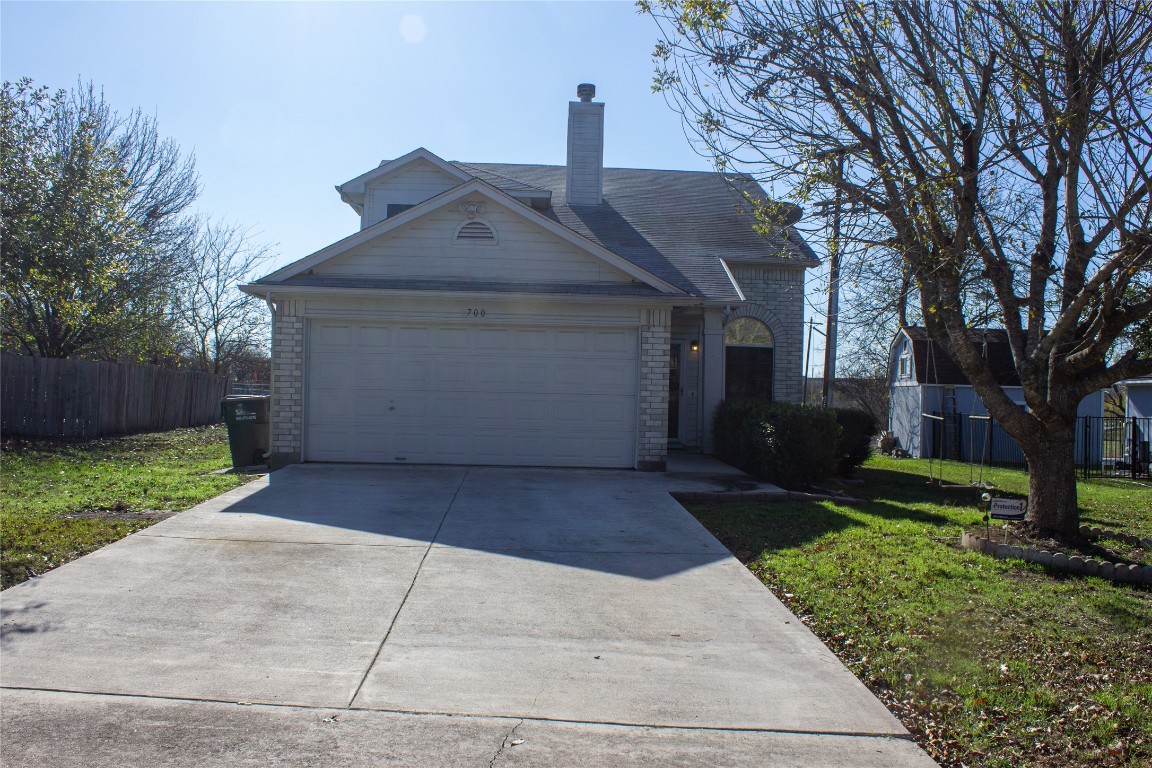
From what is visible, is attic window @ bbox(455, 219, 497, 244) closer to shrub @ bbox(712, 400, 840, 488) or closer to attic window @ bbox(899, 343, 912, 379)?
shrub @ bbox(712, 400, 840, 488)

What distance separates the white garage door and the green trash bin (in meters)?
1.03

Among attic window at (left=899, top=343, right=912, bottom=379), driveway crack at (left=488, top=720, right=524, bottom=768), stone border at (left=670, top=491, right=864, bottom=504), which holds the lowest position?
driveway crack at (left=488, top=720, right=524, bottom=768)

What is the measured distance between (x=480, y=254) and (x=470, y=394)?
217cm

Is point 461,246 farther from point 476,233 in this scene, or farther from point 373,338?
point 373,338

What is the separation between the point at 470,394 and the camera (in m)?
12.6

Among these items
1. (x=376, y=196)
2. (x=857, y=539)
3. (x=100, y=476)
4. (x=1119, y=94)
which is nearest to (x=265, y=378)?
(x=376, y=196)

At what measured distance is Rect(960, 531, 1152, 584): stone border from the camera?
689 cm

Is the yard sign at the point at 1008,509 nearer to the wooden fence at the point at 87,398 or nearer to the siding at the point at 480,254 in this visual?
the siding at the point at 480,254

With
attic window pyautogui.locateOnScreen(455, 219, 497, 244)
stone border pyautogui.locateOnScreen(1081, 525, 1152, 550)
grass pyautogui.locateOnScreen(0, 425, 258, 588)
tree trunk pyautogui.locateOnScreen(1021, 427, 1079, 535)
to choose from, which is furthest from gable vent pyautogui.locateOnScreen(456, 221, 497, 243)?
stone border pyautogui.locateOnScreen(1081, 525, 1152, 550)

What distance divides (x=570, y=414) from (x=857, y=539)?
5.33 meters

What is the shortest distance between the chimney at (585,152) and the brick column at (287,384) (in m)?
8.33

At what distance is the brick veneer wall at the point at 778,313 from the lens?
17.1 meters

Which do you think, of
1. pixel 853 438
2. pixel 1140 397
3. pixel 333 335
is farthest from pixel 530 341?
pixel 1140 397

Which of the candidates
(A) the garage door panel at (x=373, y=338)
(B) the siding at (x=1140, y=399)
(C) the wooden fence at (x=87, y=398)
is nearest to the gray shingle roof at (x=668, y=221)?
(A) the garage door panel at (x=373, y=338)
